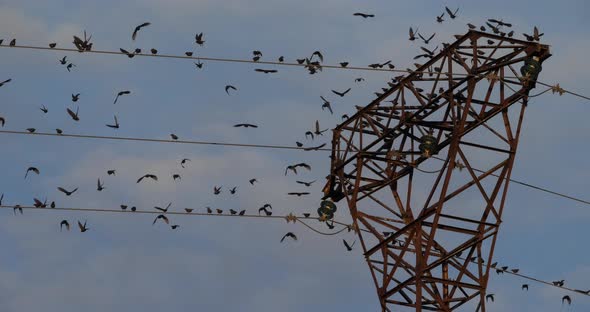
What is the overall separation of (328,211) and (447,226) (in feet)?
16.0

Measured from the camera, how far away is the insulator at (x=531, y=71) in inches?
1468

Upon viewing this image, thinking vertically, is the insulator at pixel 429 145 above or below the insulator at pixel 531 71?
below

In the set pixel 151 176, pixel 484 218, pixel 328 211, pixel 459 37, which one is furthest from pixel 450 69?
pixel 151 176

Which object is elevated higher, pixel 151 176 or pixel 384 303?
pixel 151 176

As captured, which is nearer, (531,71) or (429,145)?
(531,71)

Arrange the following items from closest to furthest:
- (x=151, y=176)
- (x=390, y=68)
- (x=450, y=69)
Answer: (x=450, y=69) → (x=390, y=68) → (x=151, y=176)

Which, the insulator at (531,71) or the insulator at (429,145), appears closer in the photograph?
the insulator at (531,71)

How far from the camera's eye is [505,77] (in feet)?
122

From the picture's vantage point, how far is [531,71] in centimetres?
3728

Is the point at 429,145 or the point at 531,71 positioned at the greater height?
the point at 531,71

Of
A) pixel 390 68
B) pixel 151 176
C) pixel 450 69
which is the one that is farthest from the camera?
pixel 151 176

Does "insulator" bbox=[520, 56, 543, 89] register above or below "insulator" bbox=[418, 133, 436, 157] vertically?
above

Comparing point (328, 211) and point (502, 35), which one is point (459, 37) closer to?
point (502, 35)

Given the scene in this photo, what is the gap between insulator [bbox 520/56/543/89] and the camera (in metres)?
37.3
